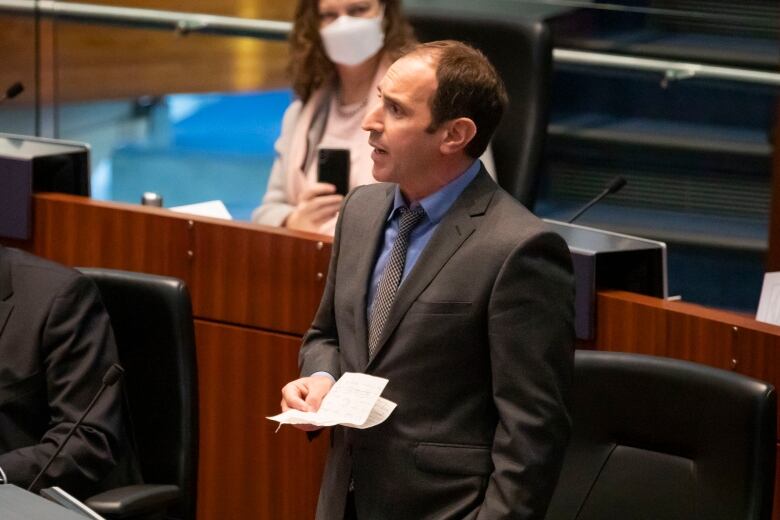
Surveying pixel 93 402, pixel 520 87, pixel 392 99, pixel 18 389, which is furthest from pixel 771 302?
pixel 18 389

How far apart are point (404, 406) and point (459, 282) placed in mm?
200

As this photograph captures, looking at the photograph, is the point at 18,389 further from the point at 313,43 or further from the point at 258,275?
the point at 313,43

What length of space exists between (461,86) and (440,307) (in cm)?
32

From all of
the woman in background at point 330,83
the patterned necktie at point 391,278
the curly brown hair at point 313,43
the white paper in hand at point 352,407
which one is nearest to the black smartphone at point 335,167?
the woman in background at point 330,83

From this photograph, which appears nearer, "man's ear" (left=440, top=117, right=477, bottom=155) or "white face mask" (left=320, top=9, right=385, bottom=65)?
"man's ear" (left=440, top=117, right=477, bottom=155)

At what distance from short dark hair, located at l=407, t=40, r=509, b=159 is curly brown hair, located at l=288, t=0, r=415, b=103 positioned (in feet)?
5.63

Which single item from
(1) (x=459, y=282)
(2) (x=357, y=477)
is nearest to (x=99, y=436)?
(2) (x=357, y=477)

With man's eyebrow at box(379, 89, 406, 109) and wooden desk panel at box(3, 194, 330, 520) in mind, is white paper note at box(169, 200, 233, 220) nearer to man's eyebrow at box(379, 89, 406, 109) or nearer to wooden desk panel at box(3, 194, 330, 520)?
wooden desk panel at box(3, 194, 330, 520)

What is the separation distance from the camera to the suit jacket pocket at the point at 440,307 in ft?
6.89

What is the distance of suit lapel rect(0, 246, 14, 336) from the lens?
2.72 metres

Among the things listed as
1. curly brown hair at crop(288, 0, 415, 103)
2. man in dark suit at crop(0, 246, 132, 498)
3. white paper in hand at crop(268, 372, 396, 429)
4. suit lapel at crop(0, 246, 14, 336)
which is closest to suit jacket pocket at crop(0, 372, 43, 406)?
man in dark suit at crop(0, 246, 132, 498)

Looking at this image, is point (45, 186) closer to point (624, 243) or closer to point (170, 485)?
point (170, 485)

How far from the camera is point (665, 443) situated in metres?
2.46

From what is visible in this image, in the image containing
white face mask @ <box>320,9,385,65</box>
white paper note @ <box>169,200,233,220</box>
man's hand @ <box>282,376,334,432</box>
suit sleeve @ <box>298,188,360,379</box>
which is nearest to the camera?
man's hand @ <box>282,376,334,432</box>
